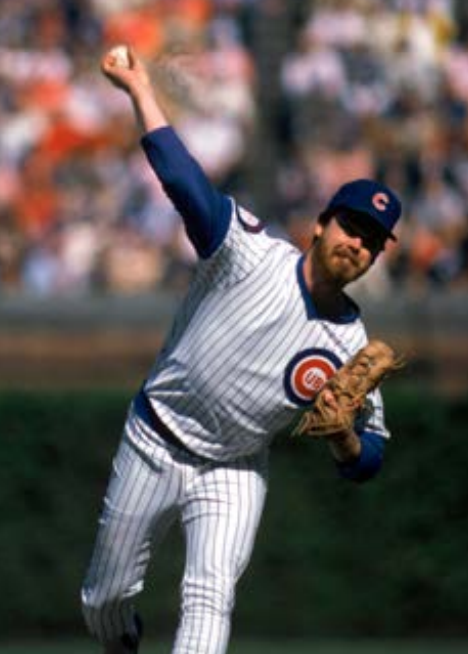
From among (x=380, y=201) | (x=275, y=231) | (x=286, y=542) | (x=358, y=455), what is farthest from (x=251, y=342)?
(x=275, y=231)

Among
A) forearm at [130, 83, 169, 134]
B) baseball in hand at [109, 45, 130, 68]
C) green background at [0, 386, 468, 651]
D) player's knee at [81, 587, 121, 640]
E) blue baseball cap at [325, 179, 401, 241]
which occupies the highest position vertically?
baseball in hand at [109, 45, 130, 68]

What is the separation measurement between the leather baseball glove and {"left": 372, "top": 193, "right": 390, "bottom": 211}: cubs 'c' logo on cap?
43 cm

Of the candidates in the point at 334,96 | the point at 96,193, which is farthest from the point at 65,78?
the point at 334,96

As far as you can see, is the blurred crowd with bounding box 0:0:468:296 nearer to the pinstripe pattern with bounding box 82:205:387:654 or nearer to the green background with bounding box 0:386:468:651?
the green background with bounding box 0:386:468:651

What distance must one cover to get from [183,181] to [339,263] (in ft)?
1.84

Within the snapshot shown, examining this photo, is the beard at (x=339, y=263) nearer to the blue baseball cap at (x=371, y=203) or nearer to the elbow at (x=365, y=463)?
the blue baseball cap at (x=371, y=203)

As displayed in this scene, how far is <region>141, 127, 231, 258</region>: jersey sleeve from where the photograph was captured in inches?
255

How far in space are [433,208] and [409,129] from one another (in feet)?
1.90

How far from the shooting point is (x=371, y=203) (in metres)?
6.70

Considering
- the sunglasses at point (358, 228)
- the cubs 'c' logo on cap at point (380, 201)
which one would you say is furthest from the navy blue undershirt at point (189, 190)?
the cubs 'c' logo on cap at point (380, 201)

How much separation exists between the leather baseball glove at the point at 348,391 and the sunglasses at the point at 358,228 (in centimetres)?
33

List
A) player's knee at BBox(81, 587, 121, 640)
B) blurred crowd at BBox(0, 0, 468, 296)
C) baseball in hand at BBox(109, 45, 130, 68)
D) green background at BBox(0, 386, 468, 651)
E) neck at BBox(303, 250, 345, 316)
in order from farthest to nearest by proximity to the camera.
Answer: blurred crowd at BBox(0, 0, 468, 296) < green background at BBox(0, 386, 468, 651) < player's knee at BBox(81, 587, 121, 640) < neck at BBox(303, 250, 345, 316) < baseball in hand at BBox(109, 45, 130, 68)

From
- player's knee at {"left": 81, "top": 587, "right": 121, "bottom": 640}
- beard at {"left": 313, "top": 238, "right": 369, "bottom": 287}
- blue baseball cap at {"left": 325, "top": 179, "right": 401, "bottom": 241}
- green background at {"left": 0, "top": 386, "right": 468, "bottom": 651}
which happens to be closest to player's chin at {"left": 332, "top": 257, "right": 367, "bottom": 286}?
beard at {"left": 313, "top": 238, "right": 369, "bottom": 287}

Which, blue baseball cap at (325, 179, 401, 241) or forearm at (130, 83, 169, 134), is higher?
forearm at (130, 83, 169, 134)
